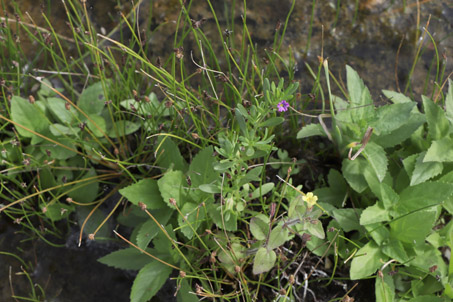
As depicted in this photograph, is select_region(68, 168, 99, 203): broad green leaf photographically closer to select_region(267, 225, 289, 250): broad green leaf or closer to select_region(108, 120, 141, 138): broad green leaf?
select_region(108, 120, 141, 138): broad green leaf

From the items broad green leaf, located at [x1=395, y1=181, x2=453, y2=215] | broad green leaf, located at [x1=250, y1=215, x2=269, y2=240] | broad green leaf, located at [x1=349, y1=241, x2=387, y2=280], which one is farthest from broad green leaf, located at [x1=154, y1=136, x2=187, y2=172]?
broad green leaf, located at [x1=395, y1=181, x2=453, y2=215]

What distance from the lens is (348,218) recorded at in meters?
1.91

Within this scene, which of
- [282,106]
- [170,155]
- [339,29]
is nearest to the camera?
[282,106]

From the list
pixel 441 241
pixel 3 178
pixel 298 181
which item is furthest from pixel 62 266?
pixel 441 241

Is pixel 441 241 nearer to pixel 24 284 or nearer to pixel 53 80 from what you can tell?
pixel 24 284

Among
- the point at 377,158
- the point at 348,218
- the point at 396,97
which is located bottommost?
the point at 348,218

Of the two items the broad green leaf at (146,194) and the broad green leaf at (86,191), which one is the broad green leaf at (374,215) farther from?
the broad green leaf at (86,191)

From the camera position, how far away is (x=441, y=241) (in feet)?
6.16

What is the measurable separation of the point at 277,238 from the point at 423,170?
648mm

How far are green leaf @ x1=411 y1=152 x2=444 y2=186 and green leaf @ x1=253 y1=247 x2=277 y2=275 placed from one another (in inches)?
24.3

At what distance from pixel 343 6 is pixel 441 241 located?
4.15 ft

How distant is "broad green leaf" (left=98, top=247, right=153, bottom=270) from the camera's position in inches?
74.4

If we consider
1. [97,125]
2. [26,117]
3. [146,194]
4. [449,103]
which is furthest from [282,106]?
[26,117]

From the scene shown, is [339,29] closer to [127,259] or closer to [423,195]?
[423,195]
